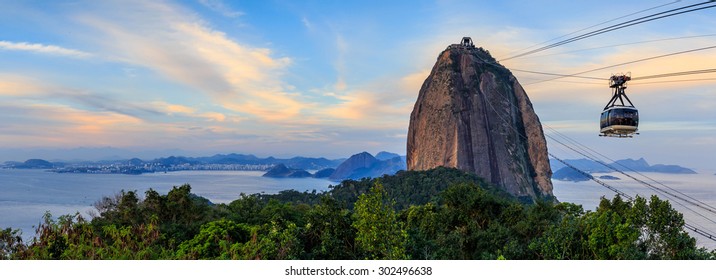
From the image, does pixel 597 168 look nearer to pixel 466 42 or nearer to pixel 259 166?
pixel 466 42

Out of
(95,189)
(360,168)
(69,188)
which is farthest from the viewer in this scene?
(360,168)

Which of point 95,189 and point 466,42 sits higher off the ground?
point 466,42

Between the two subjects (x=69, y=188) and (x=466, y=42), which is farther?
Answer: (x=466, y=42)

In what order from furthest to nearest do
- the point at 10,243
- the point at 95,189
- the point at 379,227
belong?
the point at 95,189, the point at 10,243, the point at 379,227

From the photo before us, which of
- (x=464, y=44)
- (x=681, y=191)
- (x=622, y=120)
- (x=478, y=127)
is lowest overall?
(x=681, y=191)

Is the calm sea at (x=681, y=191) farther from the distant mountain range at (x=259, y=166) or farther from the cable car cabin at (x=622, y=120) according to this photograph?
the distant mountain range at (x=259, y=166)

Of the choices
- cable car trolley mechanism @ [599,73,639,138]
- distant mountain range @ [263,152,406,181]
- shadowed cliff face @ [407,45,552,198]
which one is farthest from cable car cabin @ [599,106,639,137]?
distant mountain range @ [263,152,406,181]

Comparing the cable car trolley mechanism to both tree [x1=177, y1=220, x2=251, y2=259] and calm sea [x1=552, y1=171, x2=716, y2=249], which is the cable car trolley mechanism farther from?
tree [x1=177, y1=220, x2=251, y2=259]

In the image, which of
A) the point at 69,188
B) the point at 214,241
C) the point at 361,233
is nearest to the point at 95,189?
the point at 69,188
